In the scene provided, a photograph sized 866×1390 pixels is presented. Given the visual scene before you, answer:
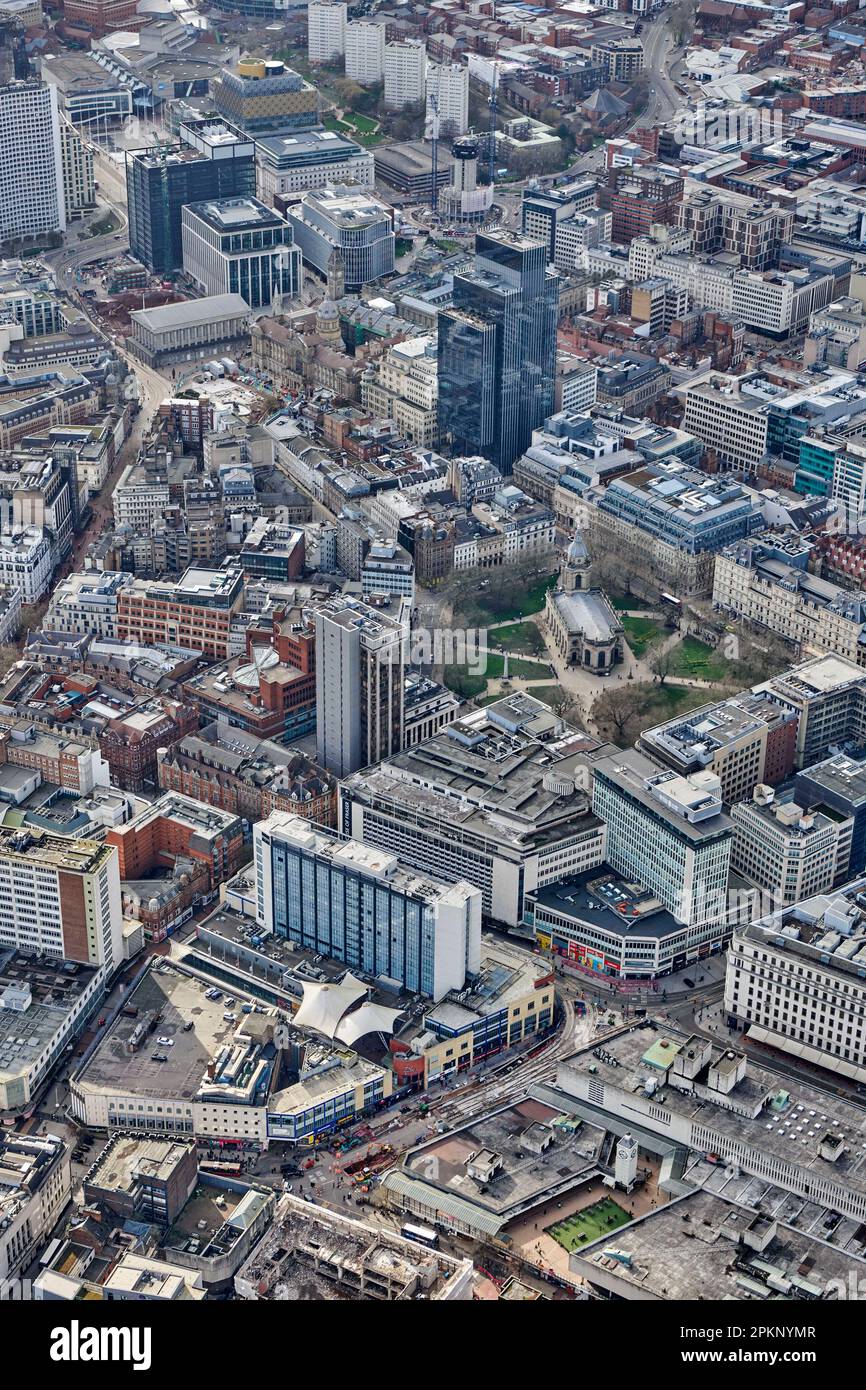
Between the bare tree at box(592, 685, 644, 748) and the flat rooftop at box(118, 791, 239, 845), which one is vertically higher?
the bare tree at box(592, 685, 644, 748)

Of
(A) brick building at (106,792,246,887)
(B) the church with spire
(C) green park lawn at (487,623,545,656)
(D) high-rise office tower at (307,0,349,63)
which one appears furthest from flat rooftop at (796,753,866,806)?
(D) high-rise office tower at (307,0,349,63)

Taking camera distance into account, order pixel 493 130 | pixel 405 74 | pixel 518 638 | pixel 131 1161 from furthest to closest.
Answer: pixel 405 74 < pixel 493 130 < pixel 518 638 < pixel 131 1161

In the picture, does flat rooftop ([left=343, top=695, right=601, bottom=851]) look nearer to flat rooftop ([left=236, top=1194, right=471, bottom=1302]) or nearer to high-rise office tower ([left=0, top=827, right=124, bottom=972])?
high-rise office tower ([left=0, top=827, right=124, bottom=972])

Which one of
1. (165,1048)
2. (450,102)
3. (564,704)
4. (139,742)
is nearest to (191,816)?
(139,742)

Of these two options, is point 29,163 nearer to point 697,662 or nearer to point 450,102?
point 450,102

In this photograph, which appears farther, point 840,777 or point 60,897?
point 840,777
